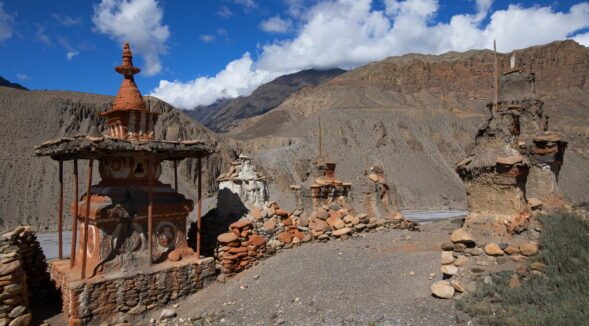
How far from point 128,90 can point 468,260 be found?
8396 mm

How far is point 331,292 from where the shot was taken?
7.19 m

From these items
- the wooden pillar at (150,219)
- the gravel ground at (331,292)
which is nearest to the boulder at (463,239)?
the gravel ground at (331,292)

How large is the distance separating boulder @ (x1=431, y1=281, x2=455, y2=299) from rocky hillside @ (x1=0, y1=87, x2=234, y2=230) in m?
33.1

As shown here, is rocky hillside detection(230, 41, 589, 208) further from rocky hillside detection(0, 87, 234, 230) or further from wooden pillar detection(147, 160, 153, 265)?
wooden pillar detection(147, 160, 153, 265)

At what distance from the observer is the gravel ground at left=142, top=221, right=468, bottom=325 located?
19.6ft

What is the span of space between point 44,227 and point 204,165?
2038 cm

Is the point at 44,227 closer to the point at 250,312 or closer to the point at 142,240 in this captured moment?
the point at 142,240

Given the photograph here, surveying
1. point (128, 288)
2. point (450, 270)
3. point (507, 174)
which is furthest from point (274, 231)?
point (507, 174)

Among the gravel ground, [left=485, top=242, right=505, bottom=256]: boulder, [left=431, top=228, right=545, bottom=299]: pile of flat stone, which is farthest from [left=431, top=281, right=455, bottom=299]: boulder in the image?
[left=485, top=242, right=505, bottom=256]: boulder

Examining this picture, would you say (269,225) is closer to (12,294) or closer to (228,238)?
(228,238)

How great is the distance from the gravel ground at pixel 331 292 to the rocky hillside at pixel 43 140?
29.0 m

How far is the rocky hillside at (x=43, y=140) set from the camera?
115 feet

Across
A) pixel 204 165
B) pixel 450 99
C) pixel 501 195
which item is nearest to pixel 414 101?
pixel 450 99

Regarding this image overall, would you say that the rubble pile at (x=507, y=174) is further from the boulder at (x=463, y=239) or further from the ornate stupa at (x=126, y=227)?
the ornate stupa at (x=126, y=227)
